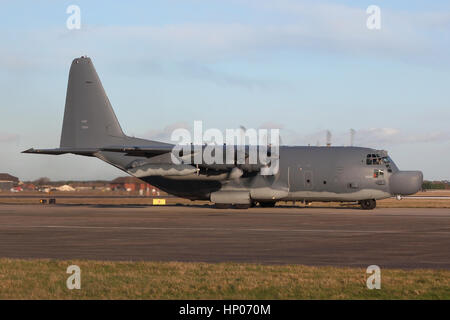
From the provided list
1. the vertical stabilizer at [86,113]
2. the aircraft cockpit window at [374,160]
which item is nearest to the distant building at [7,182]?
the vertical stabilizer at [86,113]

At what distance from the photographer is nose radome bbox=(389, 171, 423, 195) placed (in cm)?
4247

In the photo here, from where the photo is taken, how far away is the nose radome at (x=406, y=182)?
42.5m

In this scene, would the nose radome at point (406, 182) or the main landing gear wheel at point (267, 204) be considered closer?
the nose radome at point (406, 182)

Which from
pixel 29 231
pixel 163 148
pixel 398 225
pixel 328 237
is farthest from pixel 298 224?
pixel 163 148

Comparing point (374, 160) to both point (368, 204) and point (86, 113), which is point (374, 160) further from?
point (86, 113)

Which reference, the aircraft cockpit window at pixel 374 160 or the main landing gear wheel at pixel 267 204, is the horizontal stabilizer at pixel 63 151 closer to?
the main landing gear wheel at pixel 267 204

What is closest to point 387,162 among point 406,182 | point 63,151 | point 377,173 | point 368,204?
point 377,173

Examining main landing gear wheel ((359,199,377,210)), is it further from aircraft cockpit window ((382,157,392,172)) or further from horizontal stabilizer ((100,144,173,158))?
Answer: horizontal stabilizer ((100,144,173,158))

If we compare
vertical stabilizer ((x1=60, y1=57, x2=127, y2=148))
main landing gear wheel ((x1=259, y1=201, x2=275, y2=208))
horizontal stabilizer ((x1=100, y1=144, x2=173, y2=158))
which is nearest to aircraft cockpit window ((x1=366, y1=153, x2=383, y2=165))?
main landing gear wheel ((x1=259, y1=201, x2=275, y2=208))

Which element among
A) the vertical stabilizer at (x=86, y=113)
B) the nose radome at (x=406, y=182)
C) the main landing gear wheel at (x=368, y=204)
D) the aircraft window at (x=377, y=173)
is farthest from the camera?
the vertical stabilizer at (x=86, y=113)

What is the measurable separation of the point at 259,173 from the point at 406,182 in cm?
990

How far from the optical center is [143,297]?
11625 millimetres
